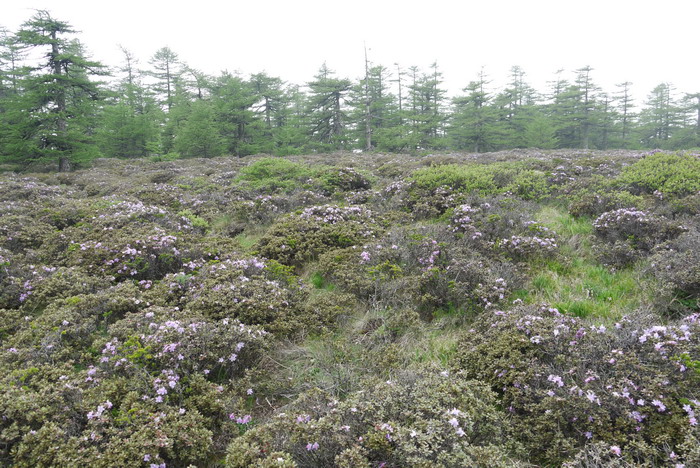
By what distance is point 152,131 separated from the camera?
26.5m

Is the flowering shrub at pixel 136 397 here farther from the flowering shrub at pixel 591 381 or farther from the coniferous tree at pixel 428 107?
the coniferous tree at pixel 428 107

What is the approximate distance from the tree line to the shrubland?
625 inches

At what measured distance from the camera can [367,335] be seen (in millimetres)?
4402

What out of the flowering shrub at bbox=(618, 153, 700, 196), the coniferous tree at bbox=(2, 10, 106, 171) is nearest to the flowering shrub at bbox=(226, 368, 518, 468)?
the flowering shrub at bbox=(618, 153, 700, 196)

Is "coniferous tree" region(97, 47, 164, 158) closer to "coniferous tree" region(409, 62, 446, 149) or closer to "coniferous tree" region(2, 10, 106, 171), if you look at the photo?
"coniferous tree" region(2, 10, 106, 171)

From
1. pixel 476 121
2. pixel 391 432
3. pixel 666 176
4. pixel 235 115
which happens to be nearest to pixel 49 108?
pixel 235 115

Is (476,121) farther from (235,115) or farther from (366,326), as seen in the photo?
(366,326)

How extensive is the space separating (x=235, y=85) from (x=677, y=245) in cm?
2738

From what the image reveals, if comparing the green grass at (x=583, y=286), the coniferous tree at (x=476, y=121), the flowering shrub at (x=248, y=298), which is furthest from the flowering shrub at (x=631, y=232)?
the coniferous tree at (x=476, y=121)

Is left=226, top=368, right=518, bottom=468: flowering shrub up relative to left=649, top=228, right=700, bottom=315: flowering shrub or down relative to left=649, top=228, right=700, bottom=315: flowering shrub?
down

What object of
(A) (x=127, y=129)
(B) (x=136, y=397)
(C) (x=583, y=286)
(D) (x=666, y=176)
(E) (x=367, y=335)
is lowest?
(E) (x=367, y=335)

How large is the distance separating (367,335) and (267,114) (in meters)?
32.7

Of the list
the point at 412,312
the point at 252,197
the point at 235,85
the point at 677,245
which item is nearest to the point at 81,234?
the point at 252,197

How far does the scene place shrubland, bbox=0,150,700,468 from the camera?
257cm
